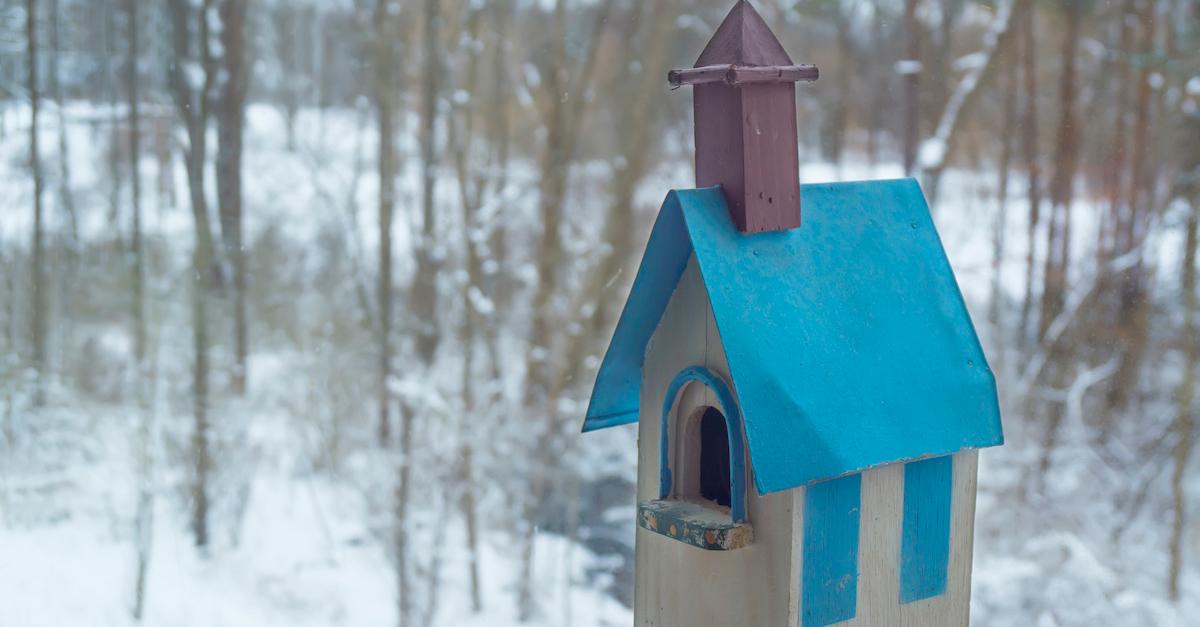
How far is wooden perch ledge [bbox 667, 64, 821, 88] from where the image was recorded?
1.35 metres

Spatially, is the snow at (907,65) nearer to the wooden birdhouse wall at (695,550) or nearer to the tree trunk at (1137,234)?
the tree trunk at (1137,234)

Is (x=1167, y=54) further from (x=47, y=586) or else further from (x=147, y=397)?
(x=47, y=586)

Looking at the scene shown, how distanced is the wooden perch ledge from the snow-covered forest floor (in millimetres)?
3036

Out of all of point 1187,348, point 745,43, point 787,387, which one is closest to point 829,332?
point 787,387

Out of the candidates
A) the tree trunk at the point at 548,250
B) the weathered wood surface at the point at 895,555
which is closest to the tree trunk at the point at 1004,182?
the tree trunk at the point at 548,250

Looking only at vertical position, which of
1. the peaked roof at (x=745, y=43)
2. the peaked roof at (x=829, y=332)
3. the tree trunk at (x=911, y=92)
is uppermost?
the tree trunk at (x=911, y=92)

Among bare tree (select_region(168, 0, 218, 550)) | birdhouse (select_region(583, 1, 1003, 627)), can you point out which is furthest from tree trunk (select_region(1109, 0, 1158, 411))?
bare tree (select_region(168, 0, 218, 550))

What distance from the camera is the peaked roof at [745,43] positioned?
4.51ft

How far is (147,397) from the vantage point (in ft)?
14.5

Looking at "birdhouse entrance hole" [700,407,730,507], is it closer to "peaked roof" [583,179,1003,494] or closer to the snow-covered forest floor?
"peaked roof" [583,179,1003,494]

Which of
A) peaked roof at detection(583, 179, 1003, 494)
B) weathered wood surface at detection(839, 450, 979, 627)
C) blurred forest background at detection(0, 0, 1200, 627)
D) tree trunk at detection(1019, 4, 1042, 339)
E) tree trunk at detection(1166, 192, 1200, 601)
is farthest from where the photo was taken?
tree trunk at detection(1019, 4, 1042, 339)

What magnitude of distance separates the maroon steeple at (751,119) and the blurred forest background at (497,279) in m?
2.97

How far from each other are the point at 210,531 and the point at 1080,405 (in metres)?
3.78

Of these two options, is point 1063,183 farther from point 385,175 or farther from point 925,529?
point 925,529
